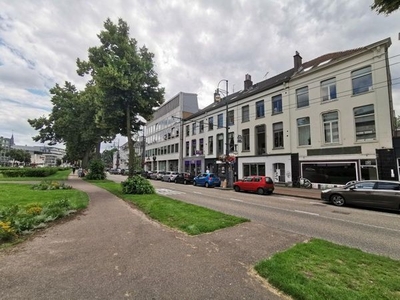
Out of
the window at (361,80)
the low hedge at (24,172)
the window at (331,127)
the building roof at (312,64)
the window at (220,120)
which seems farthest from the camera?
the window at (220,120)

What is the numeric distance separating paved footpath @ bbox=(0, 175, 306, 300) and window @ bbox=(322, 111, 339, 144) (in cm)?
1627

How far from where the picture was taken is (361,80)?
1858cm

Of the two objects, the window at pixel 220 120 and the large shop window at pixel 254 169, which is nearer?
the large shop window at pixel 254 169

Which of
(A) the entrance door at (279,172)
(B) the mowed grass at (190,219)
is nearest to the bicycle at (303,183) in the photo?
(A) the entrance door at (279,172)

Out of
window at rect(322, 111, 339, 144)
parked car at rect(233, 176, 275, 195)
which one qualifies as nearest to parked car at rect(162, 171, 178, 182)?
parked car at rect(233, 176, 275, 195)

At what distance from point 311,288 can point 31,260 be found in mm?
4911

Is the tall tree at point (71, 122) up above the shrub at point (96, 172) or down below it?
above

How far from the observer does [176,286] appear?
11.6 feet

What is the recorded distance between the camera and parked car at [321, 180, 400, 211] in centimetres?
1120

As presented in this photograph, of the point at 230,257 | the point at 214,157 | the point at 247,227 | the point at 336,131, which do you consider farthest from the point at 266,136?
the point at 230,257

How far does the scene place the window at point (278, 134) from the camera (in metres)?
24.4

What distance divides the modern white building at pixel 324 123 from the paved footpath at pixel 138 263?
1512 cm

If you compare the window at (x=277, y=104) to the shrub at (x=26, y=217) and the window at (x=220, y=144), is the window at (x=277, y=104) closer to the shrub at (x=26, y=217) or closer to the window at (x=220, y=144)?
the window at (x=220, y=144)

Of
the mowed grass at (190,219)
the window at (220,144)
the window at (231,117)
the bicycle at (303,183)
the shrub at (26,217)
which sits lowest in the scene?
the mowed grass at (190,219)
